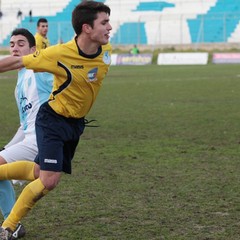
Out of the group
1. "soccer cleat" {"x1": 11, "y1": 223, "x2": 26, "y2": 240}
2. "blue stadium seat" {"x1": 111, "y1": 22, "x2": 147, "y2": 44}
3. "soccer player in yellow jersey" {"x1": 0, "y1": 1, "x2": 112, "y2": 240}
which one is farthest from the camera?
"blue stadium seat" {"x1": 111, "y1": 22, "x2": 147, "y2": 44}

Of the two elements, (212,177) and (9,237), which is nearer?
(9,237)

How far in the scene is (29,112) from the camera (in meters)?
6.20

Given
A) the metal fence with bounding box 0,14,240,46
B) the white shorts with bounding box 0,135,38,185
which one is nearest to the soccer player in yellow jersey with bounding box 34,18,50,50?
the white shorts with bounding box 0,135,38,185

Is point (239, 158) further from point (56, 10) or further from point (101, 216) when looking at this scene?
point (56, 10)

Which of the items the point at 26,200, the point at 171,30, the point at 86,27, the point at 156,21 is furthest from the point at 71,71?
the point at 156,21

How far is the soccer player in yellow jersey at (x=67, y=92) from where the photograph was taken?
17.9 feet

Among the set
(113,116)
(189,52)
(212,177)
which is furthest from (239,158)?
(189,52)

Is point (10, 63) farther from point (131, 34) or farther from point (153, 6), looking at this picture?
point (153, 6)

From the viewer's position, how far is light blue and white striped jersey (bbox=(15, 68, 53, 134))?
6.18m

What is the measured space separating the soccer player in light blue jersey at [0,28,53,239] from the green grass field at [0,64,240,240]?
16.9 inches

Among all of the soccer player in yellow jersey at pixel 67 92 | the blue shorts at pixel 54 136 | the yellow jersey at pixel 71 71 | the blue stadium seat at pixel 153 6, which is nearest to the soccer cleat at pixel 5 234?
the soccer player in yellow jersey at pixel 67 92

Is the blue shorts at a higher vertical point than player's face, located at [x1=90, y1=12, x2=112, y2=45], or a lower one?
lower

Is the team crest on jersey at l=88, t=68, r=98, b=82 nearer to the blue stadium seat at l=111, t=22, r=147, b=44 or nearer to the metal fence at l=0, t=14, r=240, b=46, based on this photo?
the metal fence at l=0, t=14, r=240, b=46

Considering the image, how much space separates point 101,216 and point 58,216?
0.42 meters
